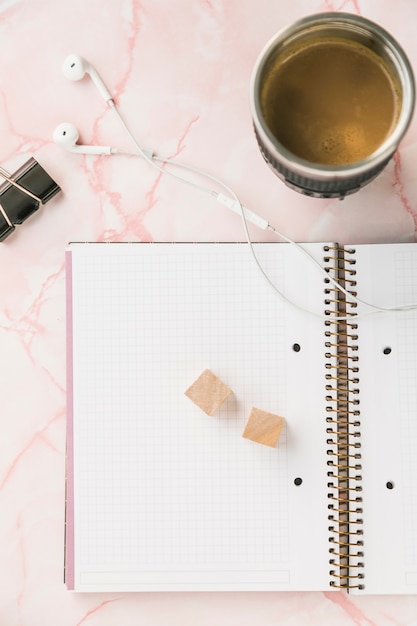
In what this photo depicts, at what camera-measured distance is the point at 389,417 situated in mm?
819

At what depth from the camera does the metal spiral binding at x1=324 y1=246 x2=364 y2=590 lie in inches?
32.1

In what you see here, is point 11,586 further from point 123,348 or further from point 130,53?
point 130,53

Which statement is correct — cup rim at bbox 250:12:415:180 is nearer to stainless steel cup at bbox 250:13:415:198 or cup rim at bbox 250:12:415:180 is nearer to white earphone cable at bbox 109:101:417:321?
stainless steel cup at bbox 250:13:415:198

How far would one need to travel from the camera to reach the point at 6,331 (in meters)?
0.87

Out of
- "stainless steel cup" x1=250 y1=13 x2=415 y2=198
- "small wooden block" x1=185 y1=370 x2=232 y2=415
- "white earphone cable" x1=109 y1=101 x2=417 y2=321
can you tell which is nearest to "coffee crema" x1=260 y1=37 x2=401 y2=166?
"stainless steel cup" x1=250 y1=13 x2=415 y2=198

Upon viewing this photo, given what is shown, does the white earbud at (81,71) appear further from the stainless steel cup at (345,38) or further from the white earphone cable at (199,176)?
the stainless steel cup at (345,38)

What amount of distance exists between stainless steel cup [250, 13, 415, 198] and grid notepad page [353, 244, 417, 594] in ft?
0.55

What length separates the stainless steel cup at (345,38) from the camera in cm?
64

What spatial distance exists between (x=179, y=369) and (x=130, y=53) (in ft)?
1.38

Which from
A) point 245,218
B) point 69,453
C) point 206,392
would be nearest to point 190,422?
point 206,392

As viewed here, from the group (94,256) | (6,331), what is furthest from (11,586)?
(94,256)

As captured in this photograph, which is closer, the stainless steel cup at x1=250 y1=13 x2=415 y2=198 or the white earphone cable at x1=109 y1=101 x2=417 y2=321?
the stainless steel cup at x1=250 y1=13 x2=415 y2=198

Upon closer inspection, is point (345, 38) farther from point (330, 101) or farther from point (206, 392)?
point (206, 392)

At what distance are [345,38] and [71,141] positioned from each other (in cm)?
36
